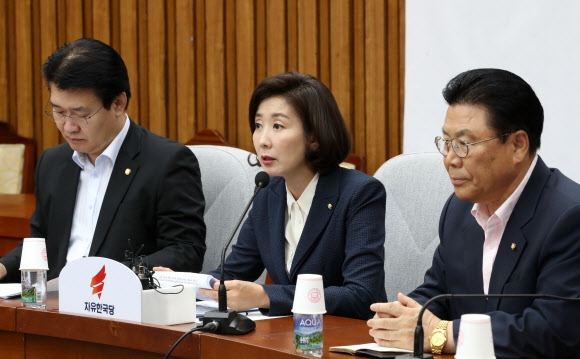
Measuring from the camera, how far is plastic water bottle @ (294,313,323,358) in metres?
2.28

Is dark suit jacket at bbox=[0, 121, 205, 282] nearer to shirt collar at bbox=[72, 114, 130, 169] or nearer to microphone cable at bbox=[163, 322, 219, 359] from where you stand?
shirt collar at bbox=[72, 114, 130, 169]

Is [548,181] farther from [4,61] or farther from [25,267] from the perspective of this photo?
[4,61]

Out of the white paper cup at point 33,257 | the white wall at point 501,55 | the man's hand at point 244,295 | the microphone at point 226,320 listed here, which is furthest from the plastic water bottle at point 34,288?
the white wall at point 501,55

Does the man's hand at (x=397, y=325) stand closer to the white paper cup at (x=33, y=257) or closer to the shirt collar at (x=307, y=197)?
the shirt collar at (x=307, y=197)

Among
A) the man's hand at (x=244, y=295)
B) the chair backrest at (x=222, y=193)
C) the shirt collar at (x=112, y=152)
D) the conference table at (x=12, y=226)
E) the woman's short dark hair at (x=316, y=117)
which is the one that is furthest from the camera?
the conference table at (x=12, y=226)

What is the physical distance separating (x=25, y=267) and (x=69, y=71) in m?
0.92

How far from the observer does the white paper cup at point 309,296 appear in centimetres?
229

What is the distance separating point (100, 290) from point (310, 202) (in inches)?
31.6

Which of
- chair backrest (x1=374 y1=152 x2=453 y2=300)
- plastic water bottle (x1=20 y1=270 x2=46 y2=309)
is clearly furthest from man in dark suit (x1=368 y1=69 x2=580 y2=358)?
plastic water bottle (x1=20 y1=270 x2=46 y2=309)

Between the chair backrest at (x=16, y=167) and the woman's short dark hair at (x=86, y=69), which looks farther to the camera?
the chair backrest at (x=16, y=167)

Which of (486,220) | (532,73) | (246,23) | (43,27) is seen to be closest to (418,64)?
(532,73)

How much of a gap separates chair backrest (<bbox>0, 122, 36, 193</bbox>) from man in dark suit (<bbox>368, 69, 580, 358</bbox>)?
3816mm

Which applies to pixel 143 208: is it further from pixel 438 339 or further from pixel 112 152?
pixel 438 339

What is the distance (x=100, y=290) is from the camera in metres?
2.75
